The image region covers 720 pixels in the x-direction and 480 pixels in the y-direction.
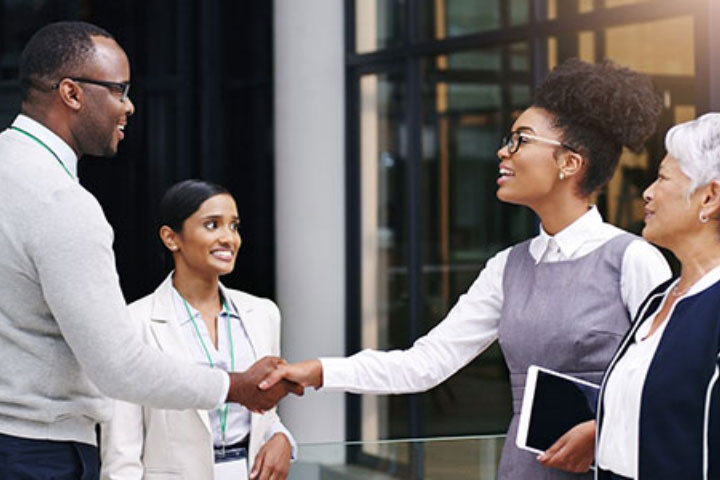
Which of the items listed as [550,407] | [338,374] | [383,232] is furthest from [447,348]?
[383,232]

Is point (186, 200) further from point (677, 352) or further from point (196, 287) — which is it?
point (677, 352)

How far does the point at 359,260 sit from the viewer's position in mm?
8172

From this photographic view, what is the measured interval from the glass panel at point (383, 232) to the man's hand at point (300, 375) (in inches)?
170

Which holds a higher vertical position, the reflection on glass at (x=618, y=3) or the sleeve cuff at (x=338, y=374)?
the reflection on glass at (x=618, y=3)

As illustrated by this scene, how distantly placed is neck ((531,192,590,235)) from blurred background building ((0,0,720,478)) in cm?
261

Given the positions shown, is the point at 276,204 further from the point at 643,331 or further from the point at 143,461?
the point at 643,331

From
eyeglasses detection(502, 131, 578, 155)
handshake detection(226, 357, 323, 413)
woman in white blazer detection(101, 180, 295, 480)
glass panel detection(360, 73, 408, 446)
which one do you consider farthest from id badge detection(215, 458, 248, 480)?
glass panel detection(360, 73, 408, 446)

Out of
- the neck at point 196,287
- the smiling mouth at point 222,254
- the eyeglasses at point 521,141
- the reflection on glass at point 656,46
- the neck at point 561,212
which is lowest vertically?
the neck at point 196,287

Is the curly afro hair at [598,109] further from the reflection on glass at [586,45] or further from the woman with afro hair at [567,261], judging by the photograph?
the reflection on glass at [586,45]

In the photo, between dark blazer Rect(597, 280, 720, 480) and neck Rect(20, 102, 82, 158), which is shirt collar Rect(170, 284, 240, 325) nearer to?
neck Rect(20, 102, 82, 158)

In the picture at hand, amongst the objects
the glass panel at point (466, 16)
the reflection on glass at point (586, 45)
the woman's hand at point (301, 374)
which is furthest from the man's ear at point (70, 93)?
the glass panel at point (466, 16)

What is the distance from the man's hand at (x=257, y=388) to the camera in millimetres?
3230

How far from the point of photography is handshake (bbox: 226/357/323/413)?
10.8 feet

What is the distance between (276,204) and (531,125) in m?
5.82
